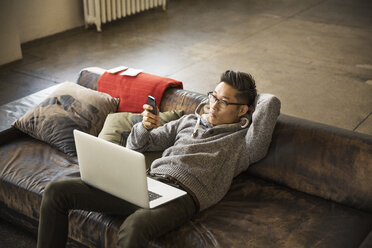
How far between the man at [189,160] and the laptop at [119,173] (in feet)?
0.16

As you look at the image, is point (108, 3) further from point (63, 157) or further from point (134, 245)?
point (134, 245)

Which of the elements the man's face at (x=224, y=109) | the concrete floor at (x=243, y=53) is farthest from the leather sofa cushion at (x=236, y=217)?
the concrete floor at (x=243, y=53)

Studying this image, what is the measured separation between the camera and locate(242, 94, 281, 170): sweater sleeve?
254 cm

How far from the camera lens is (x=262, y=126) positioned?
254cm

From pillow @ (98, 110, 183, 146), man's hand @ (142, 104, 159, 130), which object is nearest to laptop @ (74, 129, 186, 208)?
man's hand @ (142, 104, 159, 130)

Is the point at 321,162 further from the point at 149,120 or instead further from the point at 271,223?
the point at 149,120

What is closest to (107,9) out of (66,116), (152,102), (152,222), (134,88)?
(134,88)

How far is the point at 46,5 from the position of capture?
5988mm

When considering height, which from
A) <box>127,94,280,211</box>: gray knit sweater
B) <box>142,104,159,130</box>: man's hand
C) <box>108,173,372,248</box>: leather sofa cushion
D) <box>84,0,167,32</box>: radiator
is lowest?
<box>84,0,167,32</box>: radiator

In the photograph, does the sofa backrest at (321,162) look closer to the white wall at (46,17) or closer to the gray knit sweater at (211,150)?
the gray knit sweater at (211,150)

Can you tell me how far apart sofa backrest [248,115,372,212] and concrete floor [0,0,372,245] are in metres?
1.67

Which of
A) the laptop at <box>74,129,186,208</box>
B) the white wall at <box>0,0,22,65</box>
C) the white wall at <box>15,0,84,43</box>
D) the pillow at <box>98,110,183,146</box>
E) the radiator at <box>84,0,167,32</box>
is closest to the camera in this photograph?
the laptop at <box>74,129,186,208</box>

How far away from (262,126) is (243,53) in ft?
11.1

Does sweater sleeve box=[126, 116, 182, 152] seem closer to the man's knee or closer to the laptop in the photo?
the laptop
